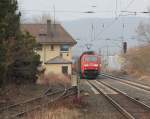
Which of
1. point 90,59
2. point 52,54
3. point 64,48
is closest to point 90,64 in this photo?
point 90,59

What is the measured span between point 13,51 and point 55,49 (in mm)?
46082

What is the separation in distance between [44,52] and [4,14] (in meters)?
46.9

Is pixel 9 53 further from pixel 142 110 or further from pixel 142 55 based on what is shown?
pixel 142 55

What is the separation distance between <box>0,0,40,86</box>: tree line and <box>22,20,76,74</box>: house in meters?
32.4

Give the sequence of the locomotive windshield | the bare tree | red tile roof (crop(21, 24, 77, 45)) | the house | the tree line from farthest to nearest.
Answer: the bare tree < red tile roof (crop(21, 24, 77, 45)) < the house < the locomotive windshield < the tree line

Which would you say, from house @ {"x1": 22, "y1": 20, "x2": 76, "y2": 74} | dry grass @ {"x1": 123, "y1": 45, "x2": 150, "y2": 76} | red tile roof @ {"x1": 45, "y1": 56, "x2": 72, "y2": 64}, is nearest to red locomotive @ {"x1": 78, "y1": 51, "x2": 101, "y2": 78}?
house @ {"x1": 22, "y1": 20, "x2": 76, "y2": 74}

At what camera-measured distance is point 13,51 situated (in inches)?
1228

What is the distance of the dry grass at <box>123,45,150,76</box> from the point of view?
238 feet

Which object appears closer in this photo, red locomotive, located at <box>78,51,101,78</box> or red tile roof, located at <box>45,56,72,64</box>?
red locomotive, located at <box>78,51,101,78</box>

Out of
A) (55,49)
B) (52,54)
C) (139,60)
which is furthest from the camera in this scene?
(55,49)

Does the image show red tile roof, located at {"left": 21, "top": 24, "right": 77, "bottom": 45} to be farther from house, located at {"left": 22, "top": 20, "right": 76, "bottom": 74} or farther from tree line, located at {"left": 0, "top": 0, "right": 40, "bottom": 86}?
tree line, located at {"left": 0, "top": 0, "right": 40, "bottom": 86}

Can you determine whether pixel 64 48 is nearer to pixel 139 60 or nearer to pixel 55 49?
pixel 55 49

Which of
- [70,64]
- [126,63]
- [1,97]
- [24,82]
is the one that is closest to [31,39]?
[24,82]

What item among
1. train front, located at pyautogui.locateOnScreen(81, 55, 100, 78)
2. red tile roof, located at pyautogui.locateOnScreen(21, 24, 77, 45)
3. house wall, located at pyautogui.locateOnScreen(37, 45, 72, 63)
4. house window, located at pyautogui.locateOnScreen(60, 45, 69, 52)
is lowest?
train front, located at pyautogui.locateOnScreen(81, 55, 100, 78)
